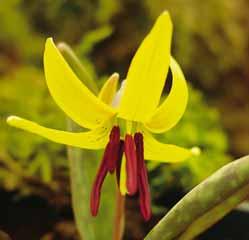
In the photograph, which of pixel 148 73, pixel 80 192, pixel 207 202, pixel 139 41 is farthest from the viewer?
pixel 139 41

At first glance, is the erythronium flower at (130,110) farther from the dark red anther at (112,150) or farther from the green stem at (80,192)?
the green stem at (80,192)

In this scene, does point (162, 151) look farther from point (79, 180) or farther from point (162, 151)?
point (79, 180)

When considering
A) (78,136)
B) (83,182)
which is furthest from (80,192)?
(78,136)

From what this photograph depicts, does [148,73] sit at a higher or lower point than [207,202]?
higher

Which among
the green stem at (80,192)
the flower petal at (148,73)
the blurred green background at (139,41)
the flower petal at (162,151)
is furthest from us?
the blurred green background at (139,41)

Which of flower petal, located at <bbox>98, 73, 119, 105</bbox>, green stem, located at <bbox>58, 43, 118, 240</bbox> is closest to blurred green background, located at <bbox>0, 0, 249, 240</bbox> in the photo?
green stem, located at <bbox>58, 43, 118, 240</bbox>

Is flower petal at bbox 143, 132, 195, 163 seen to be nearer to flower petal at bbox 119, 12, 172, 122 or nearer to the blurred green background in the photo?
flower petal at bbox 119, 12, 172, 122

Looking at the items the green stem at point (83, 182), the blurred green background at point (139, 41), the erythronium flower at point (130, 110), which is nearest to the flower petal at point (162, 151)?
the erythronium flower at point (130, 110)

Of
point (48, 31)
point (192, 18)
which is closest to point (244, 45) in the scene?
point (192, 18)
